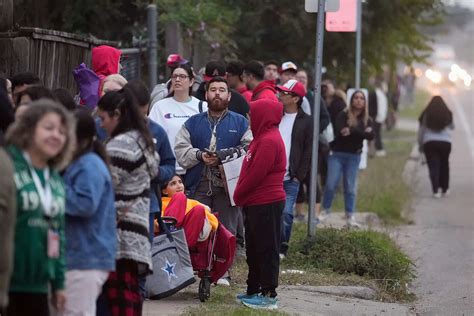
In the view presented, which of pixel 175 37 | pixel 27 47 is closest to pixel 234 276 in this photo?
pixel 27 47

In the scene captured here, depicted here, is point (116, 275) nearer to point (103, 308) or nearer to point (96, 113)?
point (103, 308)

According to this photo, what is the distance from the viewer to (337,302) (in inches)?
421

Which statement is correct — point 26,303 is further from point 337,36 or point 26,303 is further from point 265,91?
point 337,36

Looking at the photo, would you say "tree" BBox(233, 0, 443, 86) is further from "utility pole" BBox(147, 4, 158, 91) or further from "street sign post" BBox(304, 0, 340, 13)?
"street sign post" BBox(304, 0, 340, 13)

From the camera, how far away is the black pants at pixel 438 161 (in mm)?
20609

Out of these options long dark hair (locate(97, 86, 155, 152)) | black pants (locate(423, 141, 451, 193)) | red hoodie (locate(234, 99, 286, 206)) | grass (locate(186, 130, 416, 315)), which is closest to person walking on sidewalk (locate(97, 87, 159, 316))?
long dark hair (locate(97, 86, 155, 152))

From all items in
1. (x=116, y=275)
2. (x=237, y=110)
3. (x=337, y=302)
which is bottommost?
(x=337, y=302)

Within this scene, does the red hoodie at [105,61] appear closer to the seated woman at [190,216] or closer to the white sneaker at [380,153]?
the seated woman at [190,216]

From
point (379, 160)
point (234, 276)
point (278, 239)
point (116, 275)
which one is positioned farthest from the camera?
point (379, 160)

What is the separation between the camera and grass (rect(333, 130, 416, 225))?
17.7m

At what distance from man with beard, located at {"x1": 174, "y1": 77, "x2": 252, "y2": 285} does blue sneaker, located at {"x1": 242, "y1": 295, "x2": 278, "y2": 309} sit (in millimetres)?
1046

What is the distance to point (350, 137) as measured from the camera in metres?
15.7

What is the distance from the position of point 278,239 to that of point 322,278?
209 centimetres

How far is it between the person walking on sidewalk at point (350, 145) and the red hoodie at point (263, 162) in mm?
6052
